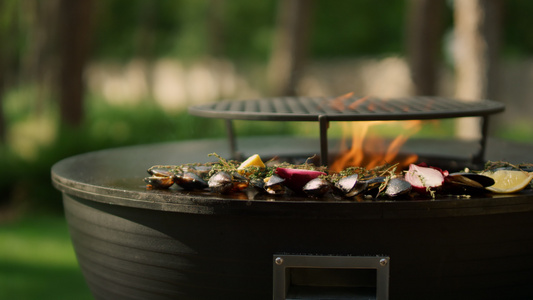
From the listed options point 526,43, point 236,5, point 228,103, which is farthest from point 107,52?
point 228,103

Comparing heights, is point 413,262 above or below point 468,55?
below

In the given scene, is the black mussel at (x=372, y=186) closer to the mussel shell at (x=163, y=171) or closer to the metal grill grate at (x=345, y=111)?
the metal grill grate at (x=345, y=111)

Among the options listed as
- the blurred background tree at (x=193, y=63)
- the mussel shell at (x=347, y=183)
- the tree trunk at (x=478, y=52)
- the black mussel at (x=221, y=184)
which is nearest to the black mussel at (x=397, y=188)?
the mussel shell at (x=347, y=183)

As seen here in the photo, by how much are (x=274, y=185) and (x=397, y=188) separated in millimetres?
402

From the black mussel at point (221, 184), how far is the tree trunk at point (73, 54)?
179 inches

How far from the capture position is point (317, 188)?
79.4 inches

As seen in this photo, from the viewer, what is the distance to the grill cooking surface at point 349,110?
7.25 feet

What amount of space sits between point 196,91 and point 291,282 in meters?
17.7

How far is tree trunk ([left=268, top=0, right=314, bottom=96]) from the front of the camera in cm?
976

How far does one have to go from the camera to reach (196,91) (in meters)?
19.5

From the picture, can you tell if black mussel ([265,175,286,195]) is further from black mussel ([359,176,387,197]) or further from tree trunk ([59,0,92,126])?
tree trunk ([59,0,92,126])

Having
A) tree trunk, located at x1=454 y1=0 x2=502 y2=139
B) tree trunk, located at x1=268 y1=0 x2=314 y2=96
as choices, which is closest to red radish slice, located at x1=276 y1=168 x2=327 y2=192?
tree trunk, located at x1=454 y1=0 x2=502 y2=139

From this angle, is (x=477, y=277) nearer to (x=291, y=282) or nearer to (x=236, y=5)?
(x=291, y=282)

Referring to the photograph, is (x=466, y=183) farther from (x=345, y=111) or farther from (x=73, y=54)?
(x=73, y=54)
